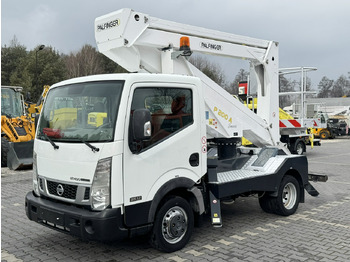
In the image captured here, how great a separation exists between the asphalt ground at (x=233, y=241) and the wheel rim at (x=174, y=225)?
0.20 metres

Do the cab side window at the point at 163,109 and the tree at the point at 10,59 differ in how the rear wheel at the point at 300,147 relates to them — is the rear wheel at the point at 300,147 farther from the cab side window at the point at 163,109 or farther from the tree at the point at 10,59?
the tree at the point at 10,59

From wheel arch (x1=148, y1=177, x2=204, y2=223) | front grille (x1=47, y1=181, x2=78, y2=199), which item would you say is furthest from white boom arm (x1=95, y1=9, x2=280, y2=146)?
front grille (x1=47, y1=181, x2=78, y2=199)

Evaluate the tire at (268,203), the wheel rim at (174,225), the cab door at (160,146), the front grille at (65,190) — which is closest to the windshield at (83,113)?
the cab door at (160,146)

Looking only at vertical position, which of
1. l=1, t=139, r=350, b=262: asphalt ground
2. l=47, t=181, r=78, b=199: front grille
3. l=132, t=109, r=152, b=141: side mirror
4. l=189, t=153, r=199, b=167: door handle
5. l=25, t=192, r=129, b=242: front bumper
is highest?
l=132, t=109, r=152, b=141: side mirror

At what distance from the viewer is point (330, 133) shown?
93.4 feet

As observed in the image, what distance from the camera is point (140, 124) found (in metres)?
3.92

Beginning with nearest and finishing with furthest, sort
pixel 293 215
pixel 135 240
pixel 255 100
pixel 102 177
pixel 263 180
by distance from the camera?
pixel 102 177 < pixel 135 240 < pixel 263 180 < pixel 293 215 < pixel 255 100

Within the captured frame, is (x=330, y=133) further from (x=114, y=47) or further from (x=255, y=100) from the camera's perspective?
(x=114, y=47)

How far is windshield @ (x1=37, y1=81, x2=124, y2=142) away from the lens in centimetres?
407

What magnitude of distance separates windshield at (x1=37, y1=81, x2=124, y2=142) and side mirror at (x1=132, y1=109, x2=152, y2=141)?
9.6 inches

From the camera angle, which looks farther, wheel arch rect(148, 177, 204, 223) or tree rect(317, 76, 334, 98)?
tree rect(317, 76, 334, 98)

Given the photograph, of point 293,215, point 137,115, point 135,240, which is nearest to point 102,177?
A: point 137,115

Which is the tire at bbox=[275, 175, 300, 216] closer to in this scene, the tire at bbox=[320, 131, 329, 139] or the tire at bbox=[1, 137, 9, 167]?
the tire at bbox=[1, 137, 9, 167]

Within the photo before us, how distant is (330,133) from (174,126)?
26828 mm
